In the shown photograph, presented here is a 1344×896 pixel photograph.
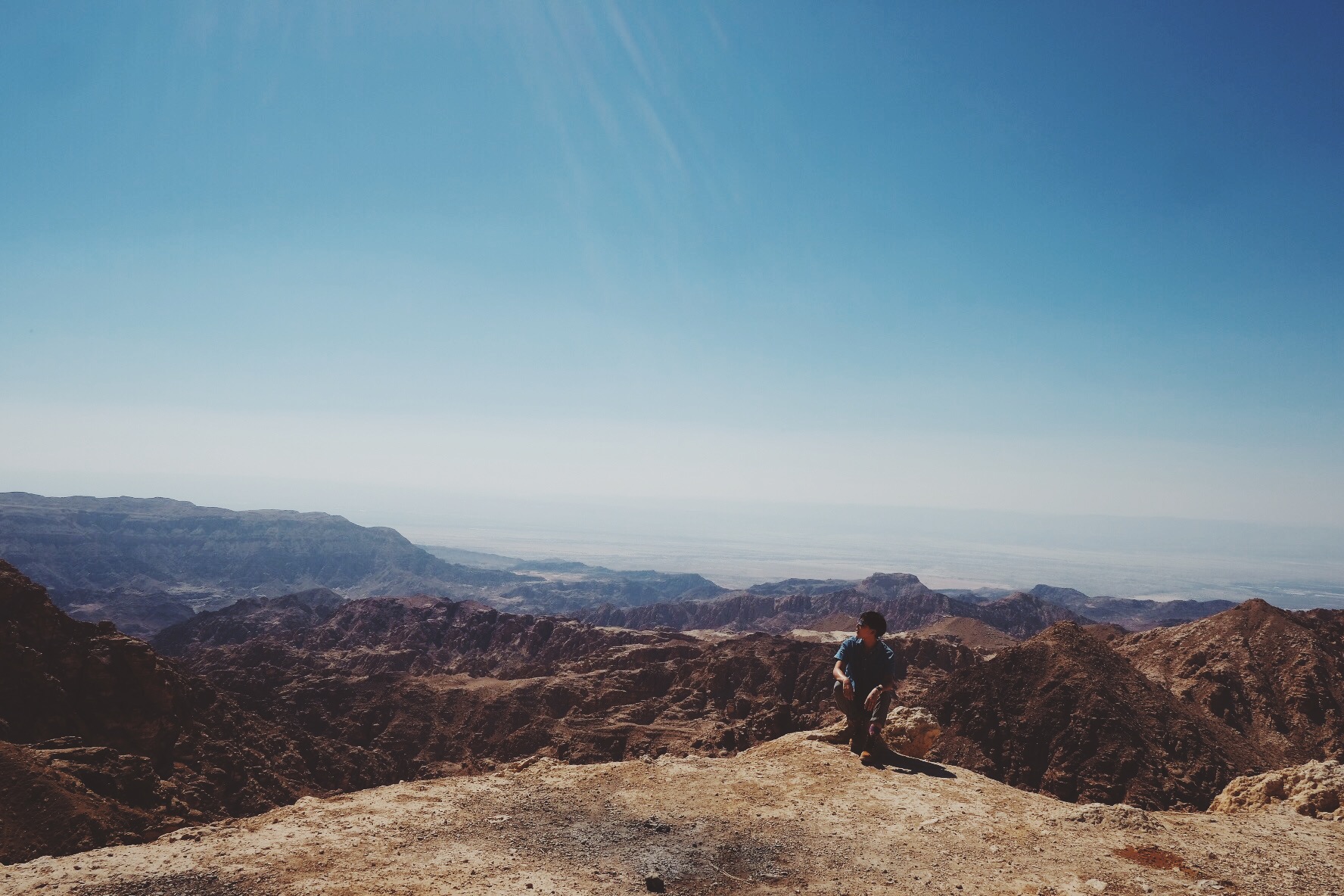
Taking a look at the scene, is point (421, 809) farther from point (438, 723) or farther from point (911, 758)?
point (438, 723)

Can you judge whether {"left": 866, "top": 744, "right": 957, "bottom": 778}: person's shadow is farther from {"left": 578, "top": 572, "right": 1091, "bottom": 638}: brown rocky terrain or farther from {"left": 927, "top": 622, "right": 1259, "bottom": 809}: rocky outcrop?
{"left": 578, "top": 572, "right": 1091, "bottom": 638}: brown rocky terrain

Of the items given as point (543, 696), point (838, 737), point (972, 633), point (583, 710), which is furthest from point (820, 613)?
point (838, 737)

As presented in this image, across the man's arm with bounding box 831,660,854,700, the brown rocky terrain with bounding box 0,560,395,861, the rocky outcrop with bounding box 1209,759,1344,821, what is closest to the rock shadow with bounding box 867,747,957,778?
the man's arm with bounding box 831,660,854,700

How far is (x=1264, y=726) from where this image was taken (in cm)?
5006

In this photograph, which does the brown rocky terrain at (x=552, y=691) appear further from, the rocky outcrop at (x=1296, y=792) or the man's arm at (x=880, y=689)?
the rocky outcrop at (x=1296, y=792)

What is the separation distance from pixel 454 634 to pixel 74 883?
10887 cm

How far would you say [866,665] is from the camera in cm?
1030

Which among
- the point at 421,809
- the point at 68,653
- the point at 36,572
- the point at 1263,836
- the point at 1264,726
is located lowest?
the point at 36,572

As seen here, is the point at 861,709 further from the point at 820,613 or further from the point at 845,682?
the point at 820,613

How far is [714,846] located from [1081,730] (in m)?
47.2

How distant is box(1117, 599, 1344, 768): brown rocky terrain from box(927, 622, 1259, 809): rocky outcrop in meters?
3.65

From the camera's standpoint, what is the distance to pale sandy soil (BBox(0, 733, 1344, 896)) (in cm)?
659

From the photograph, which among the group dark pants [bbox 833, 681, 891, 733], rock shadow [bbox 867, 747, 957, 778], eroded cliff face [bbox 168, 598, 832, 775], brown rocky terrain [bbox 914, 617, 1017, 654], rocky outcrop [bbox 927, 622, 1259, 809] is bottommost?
eroded cliff face [bbox 168, 598, 832, 775]

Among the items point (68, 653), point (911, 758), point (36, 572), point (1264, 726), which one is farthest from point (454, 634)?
point (36, 572)
